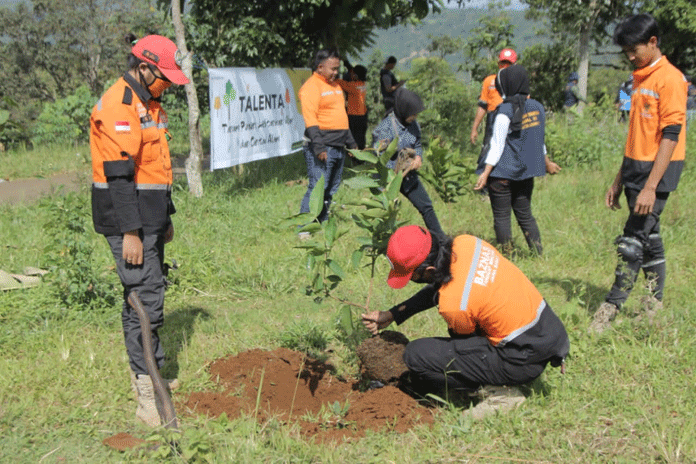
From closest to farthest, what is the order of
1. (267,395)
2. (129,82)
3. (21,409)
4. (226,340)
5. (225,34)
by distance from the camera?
(129,82) → (21,409) → (267,395) → (226,340) → (225,34)

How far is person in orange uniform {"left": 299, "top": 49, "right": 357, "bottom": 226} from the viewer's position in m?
6.02

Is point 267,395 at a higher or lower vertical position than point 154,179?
lower

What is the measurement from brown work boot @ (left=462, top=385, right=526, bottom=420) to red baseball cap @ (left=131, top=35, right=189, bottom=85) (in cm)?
228

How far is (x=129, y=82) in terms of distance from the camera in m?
3.15

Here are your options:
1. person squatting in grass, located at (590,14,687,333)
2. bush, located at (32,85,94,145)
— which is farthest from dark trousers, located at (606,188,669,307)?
bush, located at (32,85,94,145)

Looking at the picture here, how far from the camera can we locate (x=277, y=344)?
13.5 feet

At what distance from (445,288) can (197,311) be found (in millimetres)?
2352

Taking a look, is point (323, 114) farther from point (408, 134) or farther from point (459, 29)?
point (459, 29)

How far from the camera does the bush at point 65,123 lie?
12945mm

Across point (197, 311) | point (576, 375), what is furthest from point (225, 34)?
point (576, 375)

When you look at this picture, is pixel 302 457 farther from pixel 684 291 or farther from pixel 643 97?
pixel 684 291

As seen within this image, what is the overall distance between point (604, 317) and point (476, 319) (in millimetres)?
1439

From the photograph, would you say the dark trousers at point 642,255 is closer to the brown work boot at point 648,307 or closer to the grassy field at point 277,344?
the brown work boot at point 648,307

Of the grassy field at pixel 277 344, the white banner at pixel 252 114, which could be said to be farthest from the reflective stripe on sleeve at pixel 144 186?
the white banner at pixel 252 114
